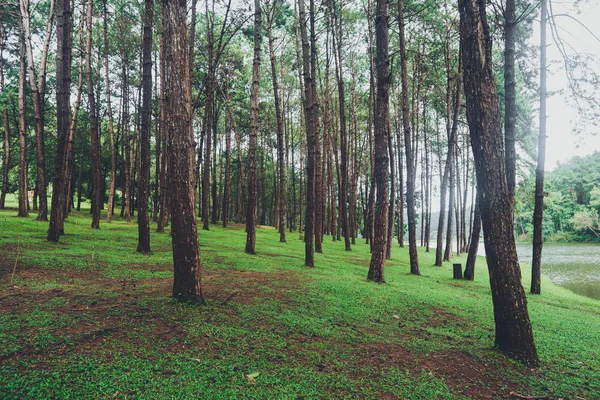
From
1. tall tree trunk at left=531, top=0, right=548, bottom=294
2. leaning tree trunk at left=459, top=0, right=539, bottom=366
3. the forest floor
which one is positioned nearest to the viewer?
the forest floor

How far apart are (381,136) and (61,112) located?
10115mm

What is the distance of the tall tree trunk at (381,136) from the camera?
889 cm

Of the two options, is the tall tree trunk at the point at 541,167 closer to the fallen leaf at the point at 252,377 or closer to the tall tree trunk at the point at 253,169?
the tall tree trunk at the point at 253,169

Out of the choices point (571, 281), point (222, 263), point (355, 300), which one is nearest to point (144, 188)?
point (222, 263)

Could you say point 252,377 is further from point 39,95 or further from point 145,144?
point 39,95

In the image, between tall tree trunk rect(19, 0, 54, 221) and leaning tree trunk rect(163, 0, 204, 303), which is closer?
leaning tree trunk rect(163, 0, 204, 303)

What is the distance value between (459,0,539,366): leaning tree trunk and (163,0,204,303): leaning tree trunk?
4.02 metres

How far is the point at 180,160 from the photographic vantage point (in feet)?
15.2

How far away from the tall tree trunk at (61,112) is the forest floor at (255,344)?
3.04 meters

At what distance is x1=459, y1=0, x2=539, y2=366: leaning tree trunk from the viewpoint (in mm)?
4129

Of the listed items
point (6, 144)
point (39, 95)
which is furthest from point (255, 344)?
point (6, 144)

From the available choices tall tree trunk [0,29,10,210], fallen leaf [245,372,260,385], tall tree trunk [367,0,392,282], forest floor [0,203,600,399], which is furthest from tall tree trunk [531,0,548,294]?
tall tree trunk [0,29,10,210]

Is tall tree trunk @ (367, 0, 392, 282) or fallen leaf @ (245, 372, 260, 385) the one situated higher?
tall tree trunk @ (367, 0, 392, 282)

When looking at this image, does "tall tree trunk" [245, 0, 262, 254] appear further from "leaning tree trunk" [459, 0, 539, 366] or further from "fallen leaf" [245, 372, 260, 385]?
"fallen leaf" [245, 372, 260, 385]
